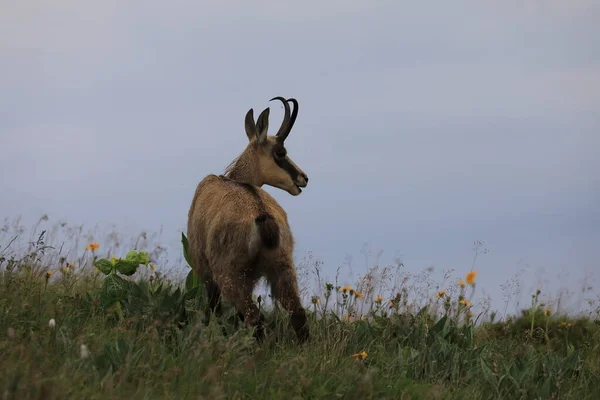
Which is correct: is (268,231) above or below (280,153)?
below

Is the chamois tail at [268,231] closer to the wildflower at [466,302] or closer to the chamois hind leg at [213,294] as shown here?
the chamois hind leg at [213,294]

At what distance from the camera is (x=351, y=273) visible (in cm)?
854

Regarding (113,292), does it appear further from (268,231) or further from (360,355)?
(360,355)

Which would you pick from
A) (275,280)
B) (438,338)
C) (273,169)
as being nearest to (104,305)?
(275,280)

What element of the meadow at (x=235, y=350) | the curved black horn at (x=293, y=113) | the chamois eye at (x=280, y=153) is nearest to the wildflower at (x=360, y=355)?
the meadow at (x=235, y=350)

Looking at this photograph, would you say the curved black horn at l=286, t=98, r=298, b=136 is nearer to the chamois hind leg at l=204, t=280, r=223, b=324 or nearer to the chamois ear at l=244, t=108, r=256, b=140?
the chamois ear at l=244, t=108, r=256, b=140

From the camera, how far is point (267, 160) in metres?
9.02

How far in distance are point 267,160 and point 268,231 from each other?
2304mm

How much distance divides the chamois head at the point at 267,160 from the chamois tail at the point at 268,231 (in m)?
1.97

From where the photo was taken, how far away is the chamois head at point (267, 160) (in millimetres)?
8859

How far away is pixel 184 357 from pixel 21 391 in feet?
4.99

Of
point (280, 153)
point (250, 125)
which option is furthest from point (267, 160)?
point (250, 125)

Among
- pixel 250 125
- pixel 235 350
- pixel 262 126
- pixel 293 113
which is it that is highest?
pixel 293 113

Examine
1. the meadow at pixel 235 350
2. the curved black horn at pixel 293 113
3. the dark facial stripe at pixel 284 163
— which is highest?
the curved black horn at pixel 293 113
